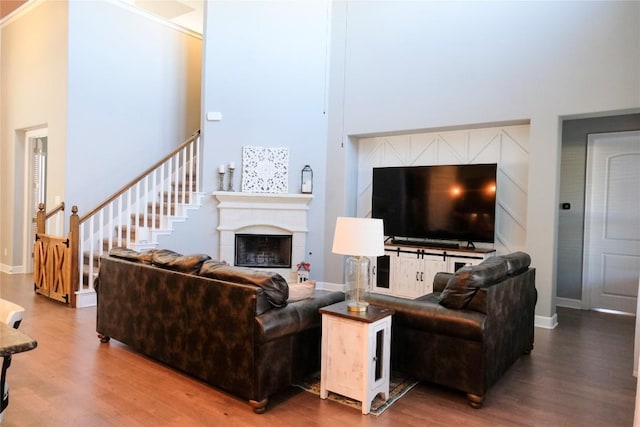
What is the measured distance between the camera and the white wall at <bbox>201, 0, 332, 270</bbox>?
6.55 metres

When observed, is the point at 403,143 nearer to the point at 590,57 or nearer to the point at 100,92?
the point at 590,57

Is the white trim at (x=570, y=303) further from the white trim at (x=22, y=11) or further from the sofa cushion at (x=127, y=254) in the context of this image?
the white trim at (x=22, y=11)

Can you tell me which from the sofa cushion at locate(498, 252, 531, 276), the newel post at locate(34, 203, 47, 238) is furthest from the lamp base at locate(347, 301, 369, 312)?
the newel post at locate(34, 203, 47, 238)

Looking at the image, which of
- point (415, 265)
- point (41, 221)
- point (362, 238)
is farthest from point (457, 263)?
point (41, 221)

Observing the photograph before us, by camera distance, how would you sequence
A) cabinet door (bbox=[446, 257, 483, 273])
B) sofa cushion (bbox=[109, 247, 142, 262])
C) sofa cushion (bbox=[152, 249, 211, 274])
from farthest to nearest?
cabinet door (bbox=[446, 257, 483, 273]) → sofa cushion (bbox=[109, 247, 142, 262]) → sofa cushion (bbox=[152, 249, 211, 274])

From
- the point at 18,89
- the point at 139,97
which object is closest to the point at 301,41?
the point at 139,97

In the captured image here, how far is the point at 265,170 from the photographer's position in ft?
22.0

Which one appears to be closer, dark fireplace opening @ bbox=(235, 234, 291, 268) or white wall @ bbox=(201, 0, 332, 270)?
white wall @ bbox=(201, 0, 332, 270)

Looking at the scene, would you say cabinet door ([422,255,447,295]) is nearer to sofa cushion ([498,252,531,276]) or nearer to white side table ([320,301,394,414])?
sofa cushion ([498,252,531,276])

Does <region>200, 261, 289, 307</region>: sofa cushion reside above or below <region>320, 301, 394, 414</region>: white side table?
above

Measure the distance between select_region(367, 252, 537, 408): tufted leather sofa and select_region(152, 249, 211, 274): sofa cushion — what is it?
1.36 m

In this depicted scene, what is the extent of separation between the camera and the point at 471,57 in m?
5.56

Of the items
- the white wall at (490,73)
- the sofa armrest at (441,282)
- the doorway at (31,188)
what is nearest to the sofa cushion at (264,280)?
the sofa armrest at (441,282)

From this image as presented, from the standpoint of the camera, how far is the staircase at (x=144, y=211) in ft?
18.6
